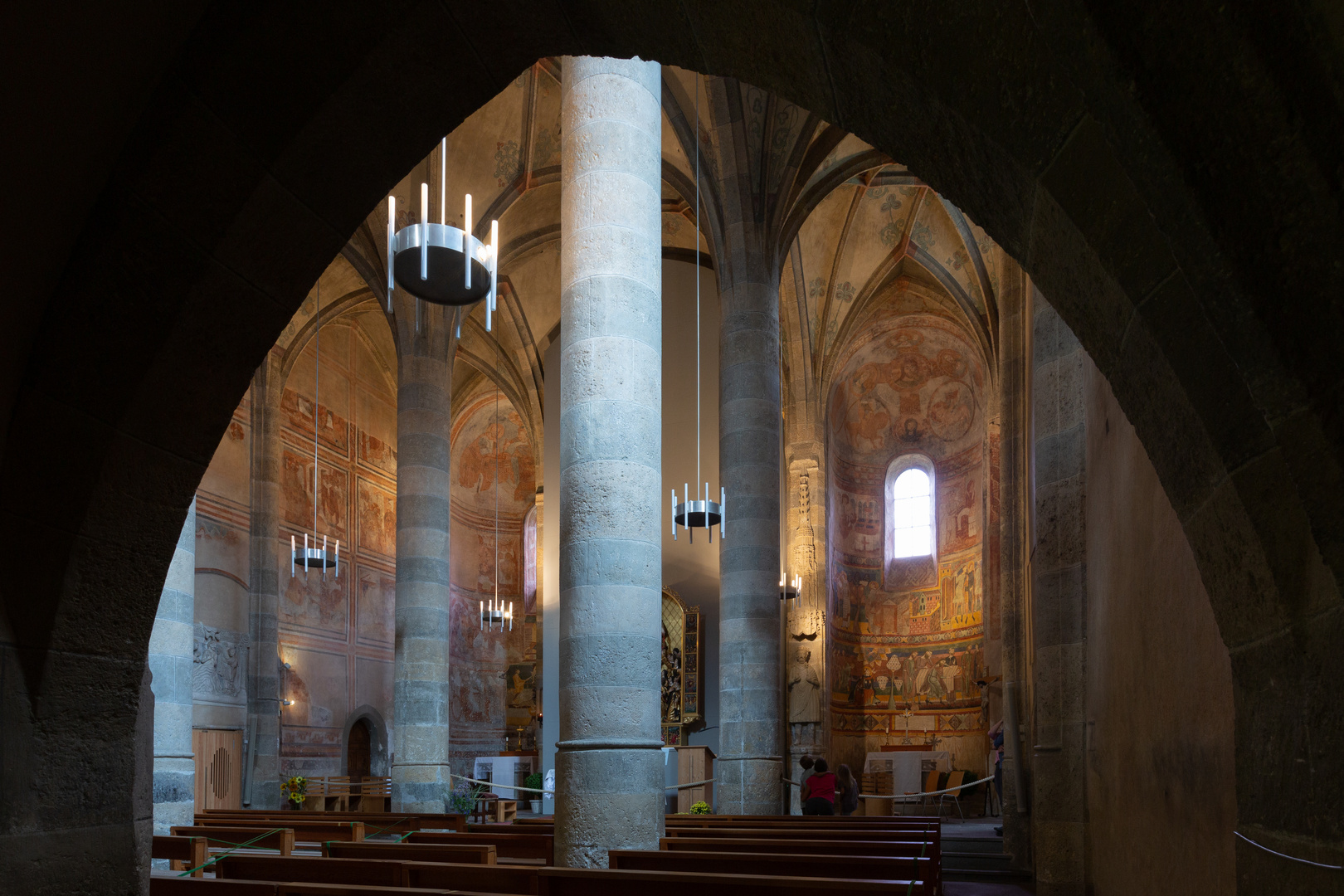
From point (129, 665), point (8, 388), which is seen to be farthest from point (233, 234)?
point (129, 665)

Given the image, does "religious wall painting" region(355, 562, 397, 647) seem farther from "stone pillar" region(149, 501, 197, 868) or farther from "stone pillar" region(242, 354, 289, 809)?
"stone pillar" region(149, 501, 197, 868)

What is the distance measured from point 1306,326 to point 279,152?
2006mm

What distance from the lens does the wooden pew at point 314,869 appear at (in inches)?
213

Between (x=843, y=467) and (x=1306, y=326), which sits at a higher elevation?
(x=843, y=467)

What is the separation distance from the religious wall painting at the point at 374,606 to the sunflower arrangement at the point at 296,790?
4538 mm

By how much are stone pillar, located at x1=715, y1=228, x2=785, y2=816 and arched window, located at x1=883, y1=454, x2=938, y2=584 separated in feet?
42.4

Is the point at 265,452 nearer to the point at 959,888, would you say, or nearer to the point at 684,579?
the point at 684,579

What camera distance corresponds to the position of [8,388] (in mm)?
2152

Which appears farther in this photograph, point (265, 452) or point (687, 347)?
point (265, 452)

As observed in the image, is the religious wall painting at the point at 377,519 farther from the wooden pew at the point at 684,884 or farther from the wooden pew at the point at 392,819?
the wooden pew at the point at 684,884

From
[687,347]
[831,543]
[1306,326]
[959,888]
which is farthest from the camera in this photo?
[831,543]

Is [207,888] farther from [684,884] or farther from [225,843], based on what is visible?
[225,843]

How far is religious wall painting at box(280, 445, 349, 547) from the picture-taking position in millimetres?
22062

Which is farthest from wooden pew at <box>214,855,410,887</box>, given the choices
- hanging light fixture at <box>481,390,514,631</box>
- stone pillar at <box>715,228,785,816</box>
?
hanging light fixture at <box>481,390,514,631</box>
